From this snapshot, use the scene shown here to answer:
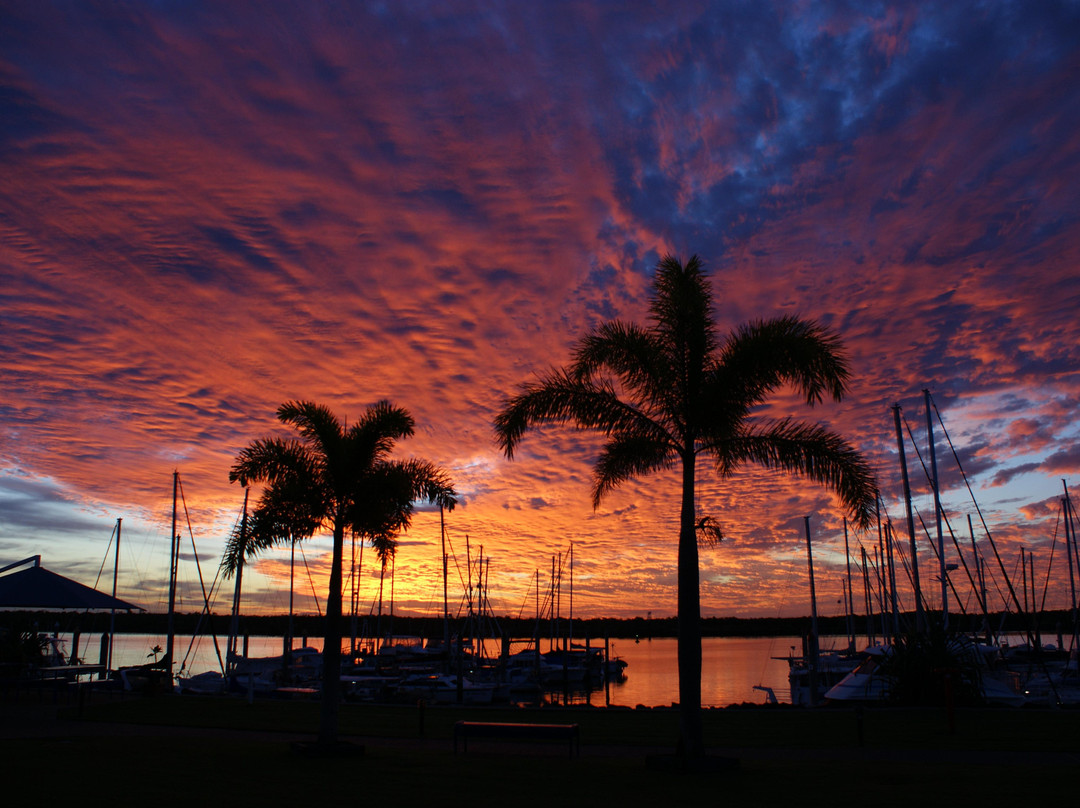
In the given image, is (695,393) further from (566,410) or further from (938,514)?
(938,514)

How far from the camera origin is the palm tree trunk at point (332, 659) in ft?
59.7

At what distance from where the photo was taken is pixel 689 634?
655 inches

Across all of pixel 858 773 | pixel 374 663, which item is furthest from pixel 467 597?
pixel 858 773

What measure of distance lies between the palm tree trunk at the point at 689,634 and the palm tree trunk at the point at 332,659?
779 centimetres

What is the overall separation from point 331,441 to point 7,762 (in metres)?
9.31

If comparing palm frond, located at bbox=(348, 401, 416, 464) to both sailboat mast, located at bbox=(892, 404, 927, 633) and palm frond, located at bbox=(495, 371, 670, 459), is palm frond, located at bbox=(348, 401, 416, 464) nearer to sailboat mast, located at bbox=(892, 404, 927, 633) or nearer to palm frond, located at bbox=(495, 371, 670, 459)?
palm frond, located at bbox=(495, 371, 670, 459)

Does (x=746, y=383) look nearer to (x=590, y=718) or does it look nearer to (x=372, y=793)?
(x=372, y=793)

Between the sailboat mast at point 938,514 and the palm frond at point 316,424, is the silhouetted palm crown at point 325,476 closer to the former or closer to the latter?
the palm frond at point 316,424

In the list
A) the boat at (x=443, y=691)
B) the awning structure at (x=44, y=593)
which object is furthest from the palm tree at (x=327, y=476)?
the boat at (x=443, y=691)

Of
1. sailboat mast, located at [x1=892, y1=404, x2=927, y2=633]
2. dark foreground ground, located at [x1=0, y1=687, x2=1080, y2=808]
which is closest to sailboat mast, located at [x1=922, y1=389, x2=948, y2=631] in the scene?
sailboat mast, located at [x1=892, y1=404, x2=927, y2=633]

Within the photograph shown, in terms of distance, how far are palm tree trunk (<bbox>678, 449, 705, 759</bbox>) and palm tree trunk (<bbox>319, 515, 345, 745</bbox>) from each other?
7787mm

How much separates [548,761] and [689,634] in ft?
14.6

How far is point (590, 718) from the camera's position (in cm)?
2788

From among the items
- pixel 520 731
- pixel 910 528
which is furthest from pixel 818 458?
pixel 910 528
